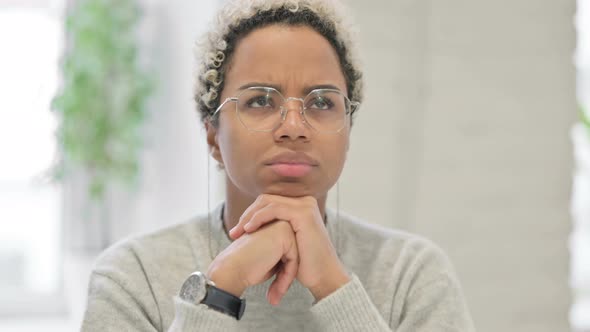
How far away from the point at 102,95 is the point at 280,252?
2.60m

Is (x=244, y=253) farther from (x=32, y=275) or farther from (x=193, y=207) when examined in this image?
(x=32, y=275)

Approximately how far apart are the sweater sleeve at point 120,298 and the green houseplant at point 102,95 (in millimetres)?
2229

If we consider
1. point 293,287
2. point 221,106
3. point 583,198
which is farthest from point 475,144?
point 583,198

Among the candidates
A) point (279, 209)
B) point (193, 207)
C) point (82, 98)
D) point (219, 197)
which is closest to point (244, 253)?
point (279, 209)

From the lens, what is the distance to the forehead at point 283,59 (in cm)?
136

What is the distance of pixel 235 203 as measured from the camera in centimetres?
150

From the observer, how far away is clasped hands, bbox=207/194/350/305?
1.31 metres

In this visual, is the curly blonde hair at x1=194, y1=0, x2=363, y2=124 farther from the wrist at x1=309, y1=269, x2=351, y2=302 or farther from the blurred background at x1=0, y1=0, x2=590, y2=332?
the blurred background at x1=0, y1=0, x2=590, y2=332

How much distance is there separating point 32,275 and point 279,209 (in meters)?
3.13

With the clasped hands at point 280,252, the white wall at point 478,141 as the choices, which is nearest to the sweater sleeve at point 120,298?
the clasped hands at point 280,252

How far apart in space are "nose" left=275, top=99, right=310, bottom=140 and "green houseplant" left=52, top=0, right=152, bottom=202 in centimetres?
236

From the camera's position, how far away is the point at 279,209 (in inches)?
53.0

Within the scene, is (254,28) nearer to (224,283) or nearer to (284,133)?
(284,133)

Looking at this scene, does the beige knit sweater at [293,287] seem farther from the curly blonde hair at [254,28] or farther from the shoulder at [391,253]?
the curly blonde hair at [254,28]
